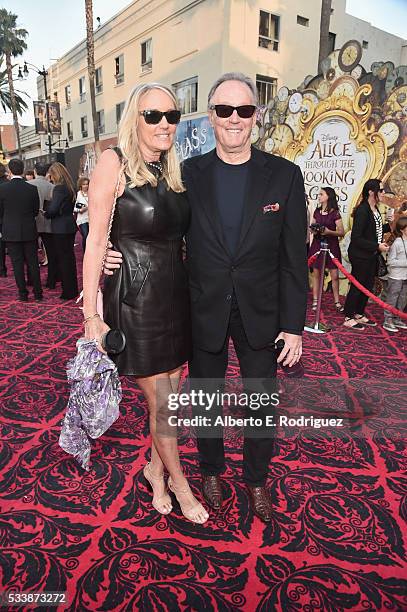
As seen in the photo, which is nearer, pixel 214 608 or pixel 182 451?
pixel 214 608

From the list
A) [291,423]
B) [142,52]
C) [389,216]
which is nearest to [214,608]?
[291,423]

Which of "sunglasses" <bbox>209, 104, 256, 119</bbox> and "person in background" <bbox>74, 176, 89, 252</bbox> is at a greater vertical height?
"sunglasses" <bbox>209, 104, 256, 119</bbox>

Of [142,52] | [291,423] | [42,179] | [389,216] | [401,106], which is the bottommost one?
[291,423]

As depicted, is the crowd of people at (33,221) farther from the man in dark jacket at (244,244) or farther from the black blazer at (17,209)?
the man in dark jacket at (244,244)

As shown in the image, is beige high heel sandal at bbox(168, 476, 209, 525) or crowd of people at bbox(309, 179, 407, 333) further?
crowd of people at bbox(309, 179, 407, 333)

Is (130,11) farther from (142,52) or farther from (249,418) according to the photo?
(249,418)

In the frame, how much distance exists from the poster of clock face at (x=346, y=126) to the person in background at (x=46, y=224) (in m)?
4.28

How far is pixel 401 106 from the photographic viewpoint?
20.2 feet

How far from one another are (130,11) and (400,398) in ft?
69.2

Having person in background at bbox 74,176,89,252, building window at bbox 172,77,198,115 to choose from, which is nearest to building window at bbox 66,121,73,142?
building window at bbox 172,77,198,115

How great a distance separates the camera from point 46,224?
6.97 meters

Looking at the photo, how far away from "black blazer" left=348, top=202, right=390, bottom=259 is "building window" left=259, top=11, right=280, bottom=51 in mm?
12387

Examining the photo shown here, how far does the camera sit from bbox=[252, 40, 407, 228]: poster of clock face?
630cm

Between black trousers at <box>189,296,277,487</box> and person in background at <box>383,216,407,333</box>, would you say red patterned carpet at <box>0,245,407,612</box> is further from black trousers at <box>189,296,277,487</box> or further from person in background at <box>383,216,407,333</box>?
person in background at <box>383,216,407,333</box>
